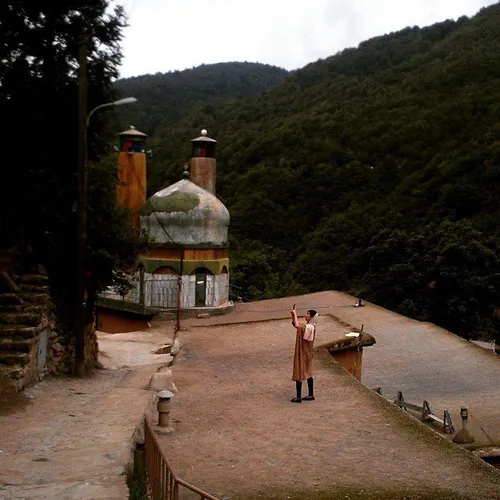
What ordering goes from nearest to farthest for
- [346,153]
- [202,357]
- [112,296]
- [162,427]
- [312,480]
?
Result: [312,480] → [162,427] → [202,357] → [112,296] → [346,153]

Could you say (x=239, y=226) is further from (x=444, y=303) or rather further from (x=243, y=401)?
(x=243, y=401)

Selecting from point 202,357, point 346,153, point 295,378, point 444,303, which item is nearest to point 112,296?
point 202,357

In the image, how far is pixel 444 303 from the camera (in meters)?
29.0

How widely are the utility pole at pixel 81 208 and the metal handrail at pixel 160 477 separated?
590cm

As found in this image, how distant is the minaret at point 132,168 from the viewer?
2958 centimetres

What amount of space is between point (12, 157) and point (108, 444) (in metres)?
6.82

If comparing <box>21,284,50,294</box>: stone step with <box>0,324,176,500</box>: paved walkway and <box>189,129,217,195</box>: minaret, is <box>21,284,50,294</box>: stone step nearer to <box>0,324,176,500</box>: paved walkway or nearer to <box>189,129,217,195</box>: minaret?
<box>0,324,176,500</box>: paved walkway

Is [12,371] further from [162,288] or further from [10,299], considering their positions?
[162,288]

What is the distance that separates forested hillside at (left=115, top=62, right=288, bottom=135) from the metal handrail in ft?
258

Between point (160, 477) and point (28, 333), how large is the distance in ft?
17.1

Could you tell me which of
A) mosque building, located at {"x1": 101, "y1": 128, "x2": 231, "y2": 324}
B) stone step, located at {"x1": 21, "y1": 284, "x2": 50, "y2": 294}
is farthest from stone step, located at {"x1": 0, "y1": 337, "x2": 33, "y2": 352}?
mosque building, located at {"x1": 101, "y1": 128, "x2": 231, "y2": 324}

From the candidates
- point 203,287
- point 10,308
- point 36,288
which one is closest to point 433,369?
point 36,288

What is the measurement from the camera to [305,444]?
25.0 feet

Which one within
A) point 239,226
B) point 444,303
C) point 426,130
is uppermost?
point 426,130
